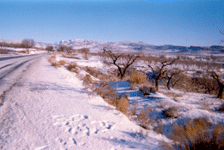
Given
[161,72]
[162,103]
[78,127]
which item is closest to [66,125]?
[78,127]

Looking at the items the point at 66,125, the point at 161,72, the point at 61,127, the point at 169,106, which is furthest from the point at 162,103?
the point at 61,127

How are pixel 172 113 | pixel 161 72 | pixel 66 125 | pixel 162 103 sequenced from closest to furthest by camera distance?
pixel 66 125
pixel 172 113
pixel 162 103
pixel 161 72

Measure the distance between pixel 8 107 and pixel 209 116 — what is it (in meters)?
6.22

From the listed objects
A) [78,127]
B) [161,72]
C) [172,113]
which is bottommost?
[172,113]

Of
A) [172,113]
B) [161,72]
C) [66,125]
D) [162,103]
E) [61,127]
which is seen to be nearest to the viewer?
[61,127]

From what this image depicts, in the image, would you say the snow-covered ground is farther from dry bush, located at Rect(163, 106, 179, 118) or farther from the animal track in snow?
the animal track in snow

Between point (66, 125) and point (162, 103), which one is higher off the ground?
point (66, 125)

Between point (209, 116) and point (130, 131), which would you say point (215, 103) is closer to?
point (209, 116)

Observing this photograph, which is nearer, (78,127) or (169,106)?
(78,127)

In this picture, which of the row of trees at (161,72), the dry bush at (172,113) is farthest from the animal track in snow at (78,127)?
the row of trees at (161,72)

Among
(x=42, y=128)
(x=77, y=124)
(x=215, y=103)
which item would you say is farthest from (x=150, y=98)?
(x=42, y=128)

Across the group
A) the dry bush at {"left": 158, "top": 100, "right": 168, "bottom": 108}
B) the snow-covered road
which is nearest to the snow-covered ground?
the dry bush at {"left": 158, "top": 100, "right": 168, "bottom": 108}

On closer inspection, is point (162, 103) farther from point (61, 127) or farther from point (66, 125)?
point (61, 127)

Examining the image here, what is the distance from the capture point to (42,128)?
2.28 meters
